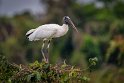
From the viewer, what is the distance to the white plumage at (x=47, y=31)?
65.8 feet

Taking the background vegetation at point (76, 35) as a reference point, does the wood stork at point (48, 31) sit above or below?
below

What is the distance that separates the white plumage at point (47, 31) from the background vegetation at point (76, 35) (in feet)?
55.0

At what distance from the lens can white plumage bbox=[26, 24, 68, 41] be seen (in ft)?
65.8

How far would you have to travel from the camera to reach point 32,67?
57.7 ft

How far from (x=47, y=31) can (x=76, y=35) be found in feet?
95.7

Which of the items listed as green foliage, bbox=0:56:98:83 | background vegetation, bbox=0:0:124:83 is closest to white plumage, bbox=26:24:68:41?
green foliage, bbox=0:56:98:83

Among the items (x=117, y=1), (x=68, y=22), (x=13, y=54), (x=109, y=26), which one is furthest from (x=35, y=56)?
(x=68, y=22)

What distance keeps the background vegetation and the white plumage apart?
16.8 meters

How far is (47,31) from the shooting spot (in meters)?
20.2

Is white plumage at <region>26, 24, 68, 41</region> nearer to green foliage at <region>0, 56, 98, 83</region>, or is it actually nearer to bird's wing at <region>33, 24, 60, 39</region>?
bird's wing at <region>33, 24, 60, 39</region>

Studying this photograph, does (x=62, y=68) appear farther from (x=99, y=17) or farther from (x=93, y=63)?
(x=99, y=17)

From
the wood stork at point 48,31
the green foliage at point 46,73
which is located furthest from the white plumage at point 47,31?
the green foliage at point 46,73

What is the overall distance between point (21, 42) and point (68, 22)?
32.6 meters

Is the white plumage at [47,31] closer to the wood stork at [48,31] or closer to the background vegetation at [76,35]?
the wood stork at [48,31]
